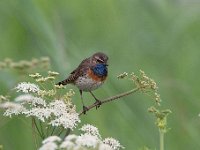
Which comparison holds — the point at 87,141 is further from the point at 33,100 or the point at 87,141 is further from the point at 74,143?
the point at 33,100

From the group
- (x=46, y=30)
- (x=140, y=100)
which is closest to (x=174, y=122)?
(x=140, y=100)

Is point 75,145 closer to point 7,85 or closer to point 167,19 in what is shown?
point 7,85

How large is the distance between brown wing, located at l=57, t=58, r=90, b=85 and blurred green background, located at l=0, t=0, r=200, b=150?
2.6 inches

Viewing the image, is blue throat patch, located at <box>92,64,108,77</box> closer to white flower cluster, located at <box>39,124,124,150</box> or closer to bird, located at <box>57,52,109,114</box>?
bird, located at <box>57,52,109,114</box>

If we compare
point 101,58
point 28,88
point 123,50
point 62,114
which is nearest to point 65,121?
point 62,114

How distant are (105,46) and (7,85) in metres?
0.87

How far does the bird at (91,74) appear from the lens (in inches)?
161

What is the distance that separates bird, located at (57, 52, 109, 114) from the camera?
13.4ft

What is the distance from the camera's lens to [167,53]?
4.86m

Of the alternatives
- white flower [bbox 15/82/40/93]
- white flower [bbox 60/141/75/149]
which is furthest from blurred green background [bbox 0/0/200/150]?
white flower [bbox 60/141/75/149]

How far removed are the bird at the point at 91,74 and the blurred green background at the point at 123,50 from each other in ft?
0.28

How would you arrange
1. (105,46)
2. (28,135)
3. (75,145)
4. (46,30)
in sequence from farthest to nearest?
(105,46), (28,135), (46,30), (75,145)

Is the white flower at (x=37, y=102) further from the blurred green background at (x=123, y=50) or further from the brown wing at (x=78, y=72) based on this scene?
the blurred green background at (x=123, y=50)

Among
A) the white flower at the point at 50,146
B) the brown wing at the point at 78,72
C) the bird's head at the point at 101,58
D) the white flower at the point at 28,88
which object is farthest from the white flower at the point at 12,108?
the bird's head at the point at 101,58
